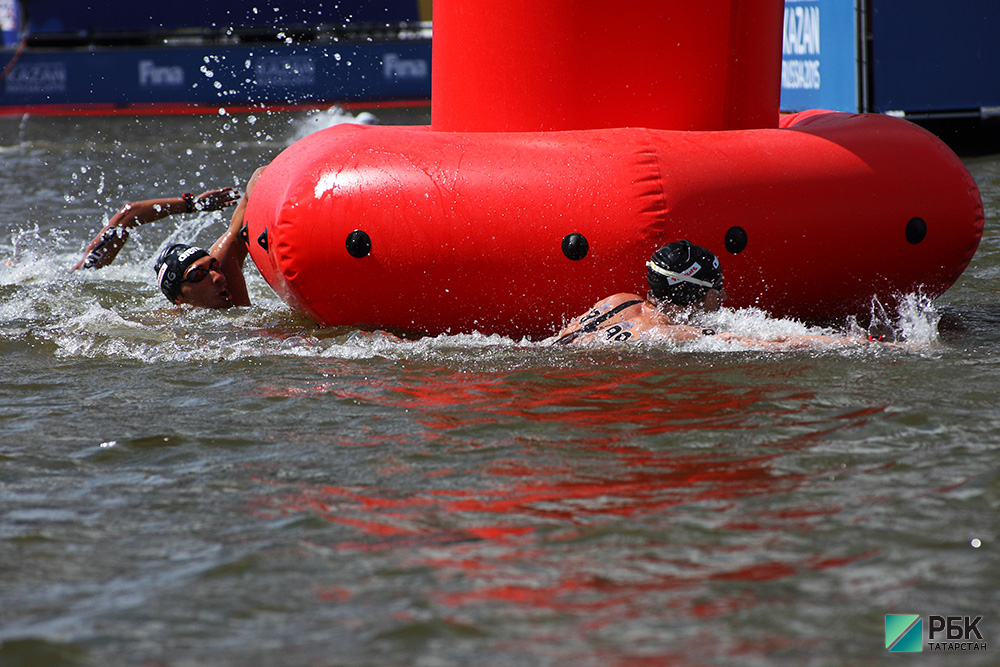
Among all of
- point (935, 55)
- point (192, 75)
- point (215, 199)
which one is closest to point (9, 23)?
point (192, 75)

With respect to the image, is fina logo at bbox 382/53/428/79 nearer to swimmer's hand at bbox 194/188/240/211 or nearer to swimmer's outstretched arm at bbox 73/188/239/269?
swimmer's outstretched arm at bbox 73/188/239/269

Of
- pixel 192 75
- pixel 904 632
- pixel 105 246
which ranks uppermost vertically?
pixel 192 75

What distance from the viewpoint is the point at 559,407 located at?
4.48 m

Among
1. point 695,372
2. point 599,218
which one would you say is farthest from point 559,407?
point 599,218

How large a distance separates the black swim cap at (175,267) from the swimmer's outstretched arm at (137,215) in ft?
1.43

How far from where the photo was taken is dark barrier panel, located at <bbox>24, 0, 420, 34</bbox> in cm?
1984

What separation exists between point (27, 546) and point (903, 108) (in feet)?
36.6

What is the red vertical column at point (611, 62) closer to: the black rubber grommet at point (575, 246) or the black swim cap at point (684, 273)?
the black rubber grommet at point (575, 246)

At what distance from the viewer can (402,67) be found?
1909 cm

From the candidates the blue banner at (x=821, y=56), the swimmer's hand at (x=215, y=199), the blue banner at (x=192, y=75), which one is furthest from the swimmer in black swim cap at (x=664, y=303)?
the blue banner at (x=192, y=75)

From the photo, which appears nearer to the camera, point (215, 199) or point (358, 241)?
point (358, 241)

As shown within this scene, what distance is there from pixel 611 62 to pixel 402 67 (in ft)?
45.7

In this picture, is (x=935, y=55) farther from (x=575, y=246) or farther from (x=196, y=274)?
(x=196, y=274)

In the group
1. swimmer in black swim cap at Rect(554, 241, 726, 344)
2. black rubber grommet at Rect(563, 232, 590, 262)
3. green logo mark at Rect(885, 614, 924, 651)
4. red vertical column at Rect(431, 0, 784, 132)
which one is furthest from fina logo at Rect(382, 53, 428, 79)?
green logo mark at Rect(885, 614, 924, 651)
